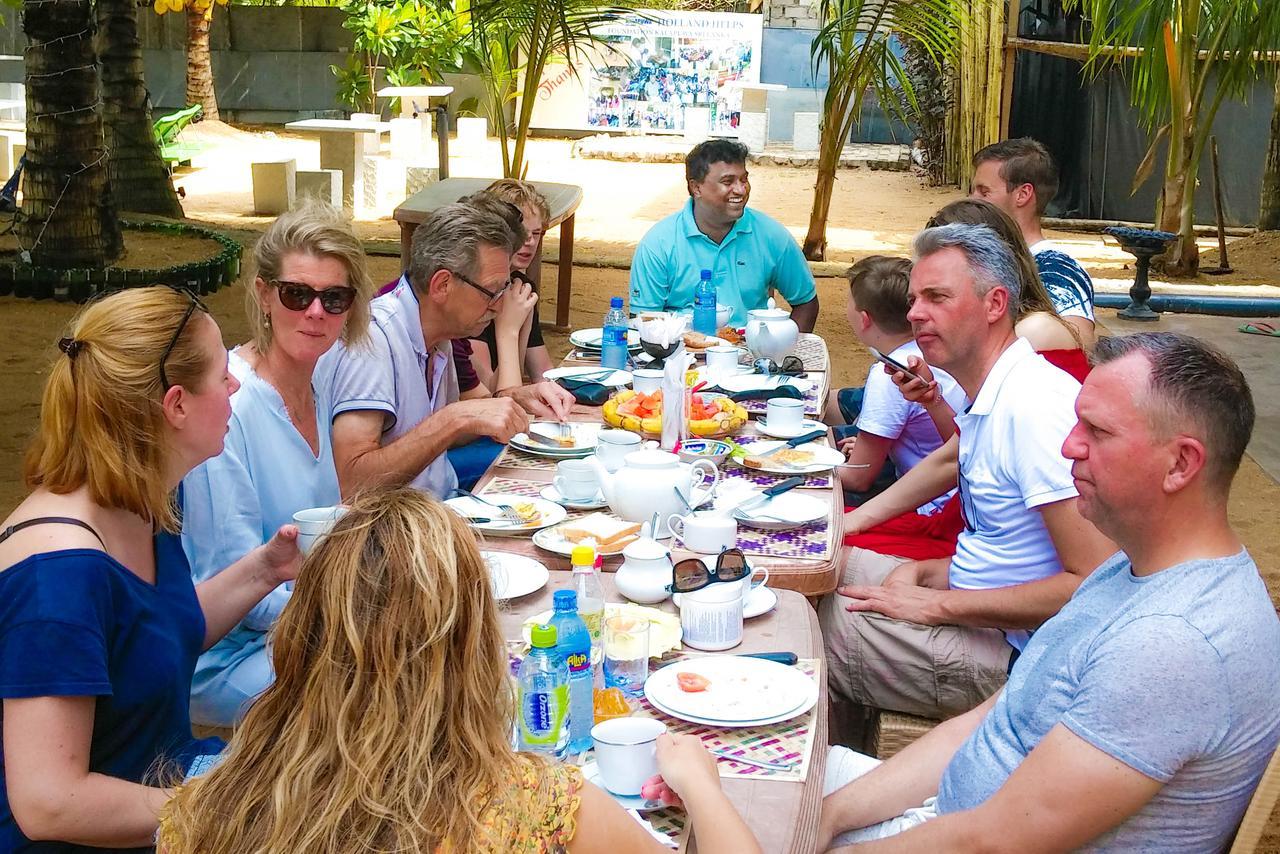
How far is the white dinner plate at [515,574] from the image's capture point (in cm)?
263

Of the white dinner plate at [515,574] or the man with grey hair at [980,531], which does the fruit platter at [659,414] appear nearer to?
the man with grey hair at [980,531]

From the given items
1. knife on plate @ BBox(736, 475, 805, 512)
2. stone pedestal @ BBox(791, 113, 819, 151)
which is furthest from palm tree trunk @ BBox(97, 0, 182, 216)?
stone pedestal @ BBox(791, 113, 819, 151)

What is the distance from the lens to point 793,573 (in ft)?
9.53

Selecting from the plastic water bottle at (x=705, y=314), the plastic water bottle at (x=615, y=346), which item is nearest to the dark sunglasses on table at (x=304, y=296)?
the plastic water bottle at (x=615, y=346)

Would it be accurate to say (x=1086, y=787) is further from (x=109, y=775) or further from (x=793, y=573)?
(x=109, y=775)

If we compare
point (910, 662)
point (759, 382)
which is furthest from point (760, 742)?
point (759, 382)

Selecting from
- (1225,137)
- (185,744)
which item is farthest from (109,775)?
(1225,137)

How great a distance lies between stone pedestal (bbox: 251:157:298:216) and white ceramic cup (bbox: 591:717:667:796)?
12512 mm

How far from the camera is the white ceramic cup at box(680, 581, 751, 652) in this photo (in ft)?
8.02

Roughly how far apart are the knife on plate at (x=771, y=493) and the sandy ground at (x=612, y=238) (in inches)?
61.0

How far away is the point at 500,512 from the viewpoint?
10.4 feet

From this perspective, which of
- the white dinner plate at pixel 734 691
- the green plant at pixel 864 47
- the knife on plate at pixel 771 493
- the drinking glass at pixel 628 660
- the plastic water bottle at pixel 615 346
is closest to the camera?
the white dinner plate at pixel 734 691

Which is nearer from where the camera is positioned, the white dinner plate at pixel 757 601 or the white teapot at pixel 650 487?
the white dinner plate at pixel 757 601

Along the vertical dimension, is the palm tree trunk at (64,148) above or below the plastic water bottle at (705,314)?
Result: above
